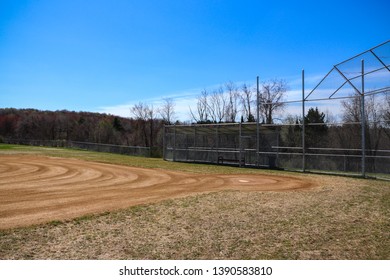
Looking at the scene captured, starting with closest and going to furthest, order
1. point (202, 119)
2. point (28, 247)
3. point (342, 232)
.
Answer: point (28, 247), point (342, 232), point (202, 119)

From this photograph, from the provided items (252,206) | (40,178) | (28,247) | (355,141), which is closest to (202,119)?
(355,141)

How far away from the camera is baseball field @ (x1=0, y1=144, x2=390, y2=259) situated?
5.12 meters

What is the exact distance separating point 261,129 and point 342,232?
14730 mm

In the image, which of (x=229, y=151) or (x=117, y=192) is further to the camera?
(x=229, y=151)

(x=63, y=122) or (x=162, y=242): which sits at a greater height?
(x=63, y=122)

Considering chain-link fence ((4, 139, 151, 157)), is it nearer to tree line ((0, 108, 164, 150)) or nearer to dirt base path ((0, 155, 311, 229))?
tree line ((0, 108, 164, 150))

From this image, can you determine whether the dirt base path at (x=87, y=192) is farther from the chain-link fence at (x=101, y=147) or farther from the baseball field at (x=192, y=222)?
the chain-link fence at (x=101, y=147)

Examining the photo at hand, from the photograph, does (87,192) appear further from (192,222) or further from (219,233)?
(219,233)

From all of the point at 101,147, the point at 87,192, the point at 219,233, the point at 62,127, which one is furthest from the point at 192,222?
the point at 62,127

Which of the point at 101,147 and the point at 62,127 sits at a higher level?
the point at 62,127

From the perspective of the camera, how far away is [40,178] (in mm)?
13898

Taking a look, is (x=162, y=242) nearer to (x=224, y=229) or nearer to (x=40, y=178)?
(x=224, y=229)

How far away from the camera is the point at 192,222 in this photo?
6.87 meters
